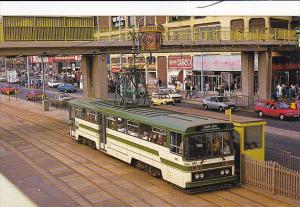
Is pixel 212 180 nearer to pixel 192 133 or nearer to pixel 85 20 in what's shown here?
pixel 192 133

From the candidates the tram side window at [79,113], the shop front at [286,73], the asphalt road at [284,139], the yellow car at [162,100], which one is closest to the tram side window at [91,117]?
the tram side window at [79,113]

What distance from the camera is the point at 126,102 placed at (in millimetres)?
20234

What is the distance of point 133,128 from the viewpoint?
1792 cm

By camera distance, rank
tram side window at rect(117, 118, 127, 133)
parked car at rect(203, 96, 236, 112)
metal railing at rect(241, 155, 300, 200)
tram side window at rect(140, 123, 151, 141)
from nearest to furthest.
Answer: metal railing at rect(241, 155, 300, 200) → tram side window at rect(140, 123, 151, 141) → tram side window at rect(117, 118, 127, 133) → parked car at rect(203, 96, 236, 112)

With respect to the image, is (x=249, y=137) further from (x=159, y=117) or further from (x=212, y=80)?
(x=212, y=80)

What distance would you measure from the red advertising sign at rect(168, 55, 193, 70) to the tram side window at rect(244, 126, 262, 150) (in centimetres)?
4600

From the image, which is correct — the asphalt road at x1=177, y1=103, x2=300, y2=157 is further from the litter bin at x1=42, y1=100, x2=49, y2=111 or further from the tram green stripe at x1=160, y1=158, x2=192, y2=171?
the litter bin at x1=42, y1=100, x2=49, y2=111

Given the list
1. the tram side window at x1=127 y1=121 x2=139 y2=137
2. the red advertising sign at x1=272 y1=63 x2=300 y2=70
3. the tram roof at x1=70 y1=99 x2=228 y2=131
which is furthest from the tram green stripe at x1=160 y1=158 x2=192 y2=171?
the red advertising sign at x1=272 y1=63 x2=300 y2=70

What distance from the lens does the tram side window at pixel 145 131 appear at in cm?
1677

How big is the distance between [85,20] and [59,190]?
726 inches

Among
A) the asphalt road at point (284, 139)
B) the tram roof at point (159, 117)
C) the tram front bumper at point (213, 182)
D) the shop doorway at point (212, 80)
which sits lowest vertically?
the asphalt road at point (284, 139)

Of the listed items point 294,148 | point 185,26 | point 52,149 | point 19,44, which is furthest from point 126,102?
point 185,26

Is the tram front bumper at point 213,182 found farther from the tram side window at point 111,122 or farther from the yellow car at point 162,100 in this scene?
the yellow car at point 162,100

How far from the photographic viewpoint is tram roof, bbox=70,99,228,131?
1505 centimetres
